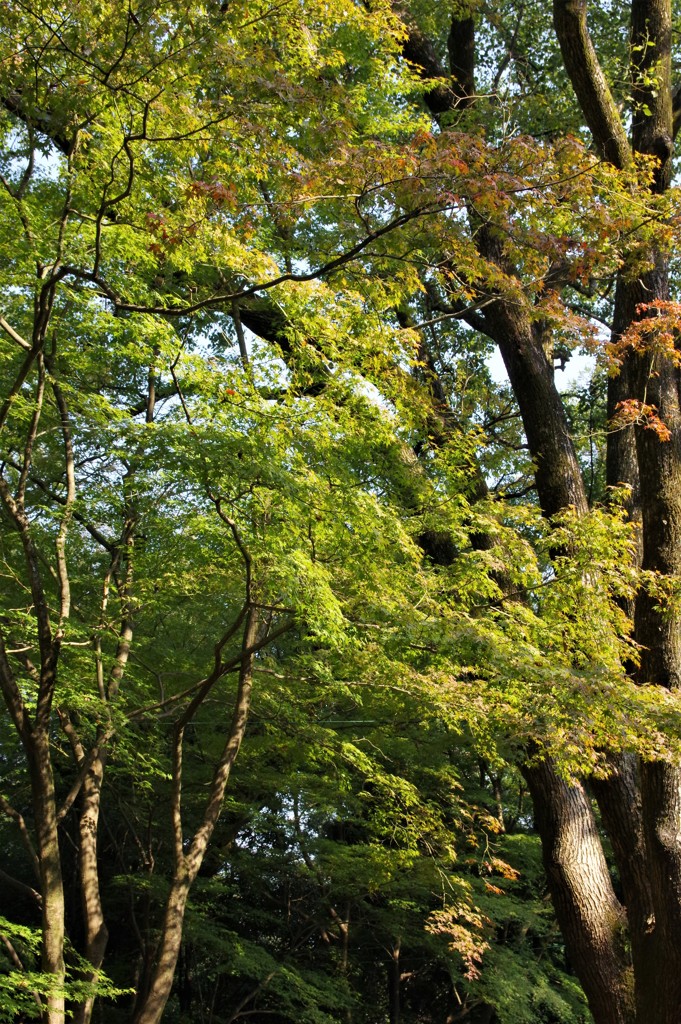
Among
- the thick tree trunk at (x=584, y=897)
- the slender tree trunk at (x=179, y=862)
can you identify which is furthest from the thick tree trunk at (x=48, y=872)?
the thick tree trunk at (x=584, y=897)

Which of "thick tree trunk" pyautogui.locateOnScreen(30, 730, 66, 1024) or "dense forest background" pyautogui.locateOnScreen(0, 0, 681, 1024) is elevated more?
"dense forest background" pyautogui.locateOnScreen(0, 0, 681, 1024)

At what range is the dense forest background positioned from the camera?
14.5 feet

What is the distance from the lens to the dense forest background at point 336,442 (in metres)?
4.41

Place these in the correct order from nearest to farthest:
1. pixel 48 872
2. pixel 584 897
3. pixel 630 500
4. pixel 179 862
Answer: pixel 48 872 < pixel 584 897 < pixel 179 862 < pixel 630 500

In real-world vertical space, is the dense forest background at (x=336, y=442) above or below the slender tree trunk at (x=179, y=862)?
above

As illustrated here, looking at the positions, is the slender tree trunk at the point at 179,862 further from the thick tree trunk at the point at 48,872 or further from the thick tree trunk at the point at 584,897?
the thick tree trunk at the point at 584,897

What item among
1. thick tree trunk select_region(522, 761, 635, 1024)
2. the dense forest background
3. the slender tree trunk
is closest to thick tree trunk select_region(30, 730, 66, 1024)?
the dense forest background

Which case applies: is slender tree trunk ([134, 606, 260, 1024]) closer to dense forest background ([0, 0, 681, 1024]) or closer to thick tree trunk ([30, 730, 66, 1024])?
dense forest background ([0, 0, 681, 1024])

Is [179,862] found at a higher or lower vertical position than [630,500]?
lower

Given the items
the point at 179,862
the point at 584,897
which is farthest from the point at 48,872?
the point at 584,897

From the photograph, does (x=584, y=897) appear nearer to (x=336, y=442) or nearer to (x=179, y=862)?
(x=179, y=862)

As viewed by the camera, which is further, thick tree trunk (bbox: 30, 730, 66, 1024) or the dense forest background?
thick tree trunk (bbox: 30, 730, 66, 1024)

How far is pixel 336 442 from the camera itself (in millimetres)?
6035

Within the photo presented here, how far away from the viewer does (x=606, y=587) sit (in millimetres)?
5590
